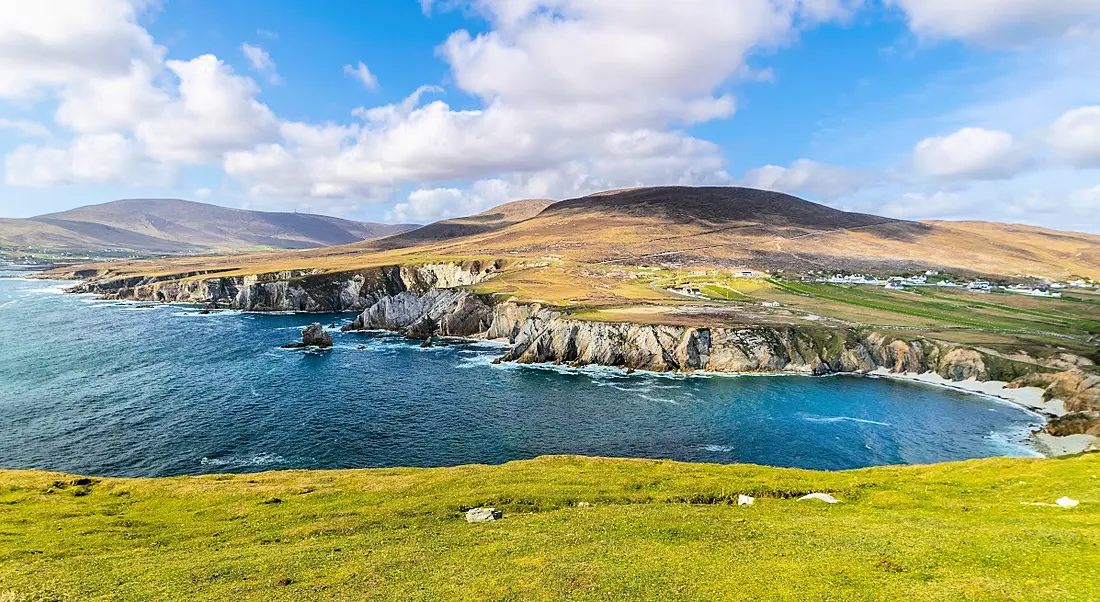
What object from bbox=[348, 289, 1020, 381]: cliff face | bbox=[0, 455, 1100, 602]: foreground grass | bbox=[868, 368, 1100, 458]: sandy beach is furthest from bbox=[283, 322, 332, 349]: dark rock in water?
bbox=[868, 368, 1100, 458]: sandy beach

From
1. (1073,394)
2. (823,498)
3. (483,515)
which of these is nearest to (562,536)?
(483,515)

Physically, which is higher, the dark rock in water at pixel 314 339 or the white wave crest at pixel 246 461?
the dark rock in water at pixel 314 339

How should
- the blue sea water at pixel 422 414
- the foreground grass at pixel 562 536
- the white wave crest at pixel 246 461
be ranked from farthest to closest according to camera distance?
the blue sea water at pixel 422 414
the white wave crest at pixel 246 461
the foreground grass at pixel 562 536

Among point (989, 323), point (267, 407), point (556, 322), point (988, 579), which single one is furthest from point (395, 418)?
point (989, 323)

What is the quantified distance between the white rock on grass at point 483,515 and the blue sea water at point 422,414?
30.5 m

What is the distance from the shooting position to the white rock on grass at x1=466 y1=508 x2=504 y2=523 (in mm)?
38716

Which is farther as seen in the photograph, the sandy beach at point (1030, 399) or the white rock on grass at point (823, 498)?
the sandy beach at point (1030, 399)

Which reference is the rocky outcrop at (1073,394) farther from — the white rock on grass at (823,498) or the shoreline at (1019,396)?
the white rock on grass at (823,498)

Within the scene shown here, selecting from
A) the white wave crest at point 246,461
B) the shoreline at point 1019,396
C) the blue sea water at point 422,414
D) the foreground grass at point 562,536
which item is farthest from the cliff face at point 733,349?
the foreground grass at point 562,536

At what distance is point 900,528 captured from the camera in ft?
106

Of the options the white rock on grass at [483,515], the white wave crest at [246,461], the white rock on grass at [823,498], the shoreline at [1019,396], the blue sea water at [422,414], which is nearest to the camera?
the white rock on grass at [483,515]

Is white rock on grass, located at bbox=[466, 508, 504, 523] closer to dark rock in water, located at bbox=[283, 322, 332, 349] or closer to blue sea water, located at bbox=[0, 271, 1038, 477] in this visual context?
blue sea water, located at bbox=[0, 271, 1038, 477]

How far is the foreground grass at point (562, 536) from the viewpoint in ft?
84.6

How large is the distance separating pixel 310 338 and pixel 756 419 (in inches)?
4417
